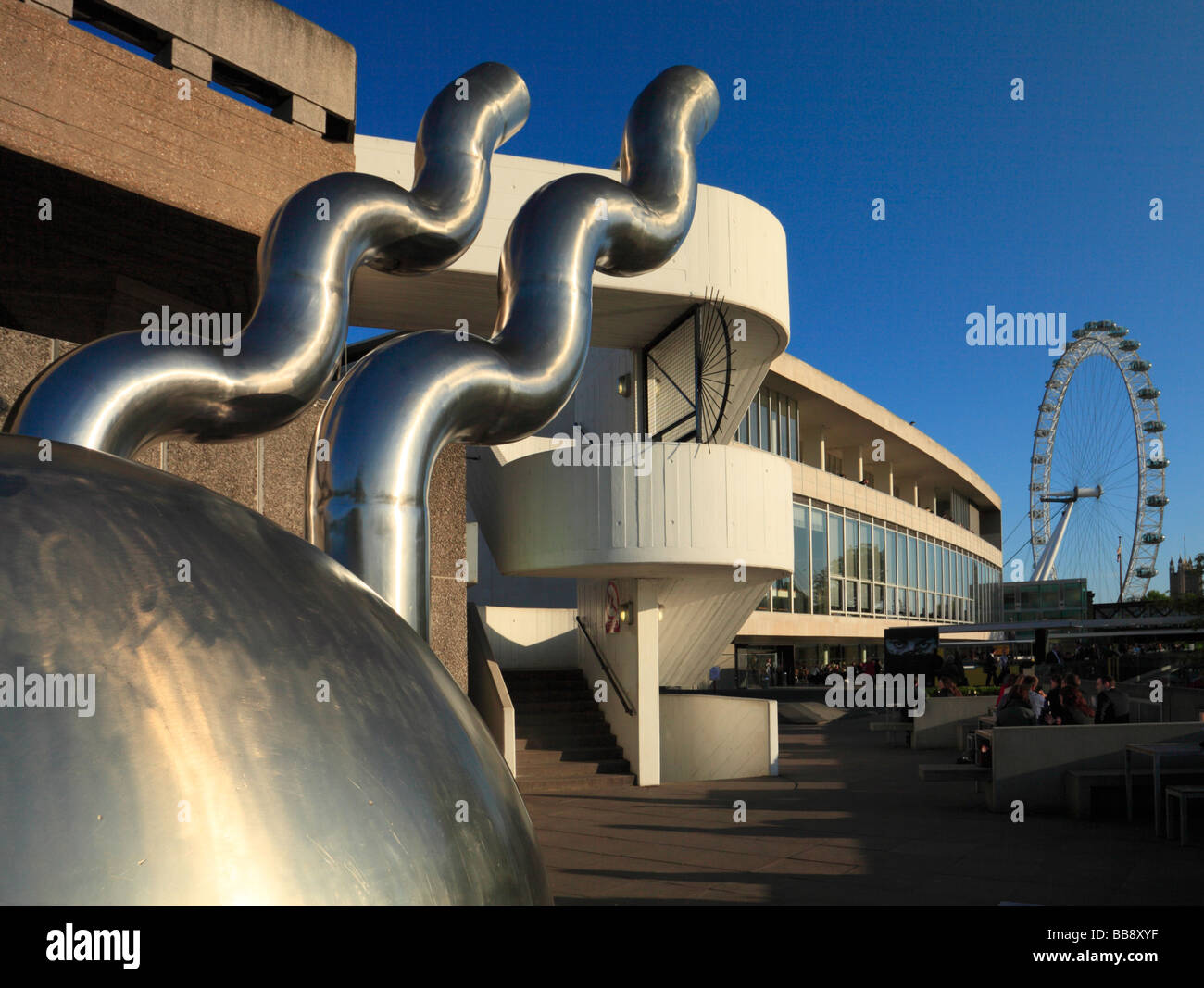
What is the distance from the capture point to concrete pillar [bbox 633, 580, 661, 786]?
16203mm

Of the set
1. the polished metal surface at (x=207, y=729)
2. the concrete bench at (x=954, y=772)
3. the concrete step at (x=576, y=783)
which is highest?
the polished metal surface at (x=207, y=729)

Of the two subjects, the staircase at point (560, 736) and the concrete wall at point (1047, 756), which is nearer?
the concrete wall at point (1047, 756)

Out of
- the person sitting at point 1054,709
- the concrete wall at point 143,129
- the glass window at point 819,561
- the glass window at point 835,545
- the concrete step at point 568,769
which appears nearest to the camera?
the concrete wall at point 143,129

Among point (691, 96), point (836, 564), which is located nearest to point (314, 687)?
point (691, 96)

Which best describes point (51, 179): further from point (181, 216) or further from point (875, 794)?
point (875, 794)

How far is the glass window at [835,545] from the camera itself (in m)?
36.6

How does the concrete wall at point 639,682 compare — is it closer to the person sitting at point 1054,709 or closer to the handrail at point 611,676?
the handrail at point 611,676

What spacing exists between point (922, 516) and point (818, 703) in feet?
58.0

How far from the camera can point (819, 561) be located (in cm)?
3572

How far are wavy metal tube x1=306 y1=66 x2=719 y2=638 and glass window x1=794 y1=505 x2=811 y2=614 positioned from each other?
32241 millimetres

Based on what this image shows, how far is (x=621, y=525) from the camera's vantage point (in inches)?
581

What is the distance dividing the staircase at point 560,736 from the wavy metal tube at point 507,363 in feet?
43.0

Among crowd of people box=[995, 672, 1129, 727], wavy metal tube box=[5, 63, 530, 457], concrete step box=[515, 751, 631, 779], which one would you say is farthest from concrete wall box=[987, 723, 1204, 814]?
wavy metal tube box=[5, 63, 530, 457]

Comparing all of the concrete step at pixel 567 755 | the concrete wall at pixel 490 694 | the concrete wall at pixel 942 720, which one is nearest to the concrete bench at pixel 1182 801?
the concrete wall at pixel 490 694
